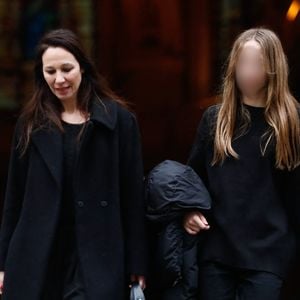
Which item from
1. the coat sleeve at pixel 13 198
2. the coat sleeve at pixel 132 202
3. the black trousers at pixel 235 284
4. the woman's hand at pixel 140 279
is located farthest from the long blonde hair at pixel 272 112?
the coat sleeve at pixel 13 198

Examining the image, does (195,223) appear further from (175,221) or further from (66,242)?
(66,242)

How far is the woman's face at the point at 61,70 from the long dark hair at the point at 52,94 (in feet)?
0.10

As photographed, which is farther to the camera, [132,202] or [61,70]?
[132,202]

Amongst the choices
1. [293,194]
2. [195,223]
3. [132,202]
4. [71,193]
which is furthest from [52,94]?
[293,194]

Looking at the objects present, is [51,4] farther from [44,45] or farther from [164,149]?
[44,45]

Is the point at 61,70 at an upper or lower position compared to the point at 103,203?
upper

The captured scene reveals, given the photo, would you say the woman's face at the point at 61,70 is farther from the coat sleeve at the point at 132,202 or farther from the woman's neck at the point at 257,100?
the woman's neck at the point at 257,100

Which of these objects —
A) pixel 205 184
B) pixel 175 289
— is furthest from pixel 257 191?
pixel 175 289

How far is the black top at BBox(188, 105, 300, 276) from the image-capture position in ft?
12.5

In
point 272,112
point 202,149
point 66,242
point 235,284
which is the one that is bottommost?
point 235,284

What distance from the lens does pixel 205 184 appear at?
13.3 feet

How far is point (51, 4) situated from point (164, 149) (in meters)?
1.75

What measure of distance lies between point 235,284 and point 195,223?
34 cm

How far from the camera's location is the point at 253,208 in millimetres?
3818
